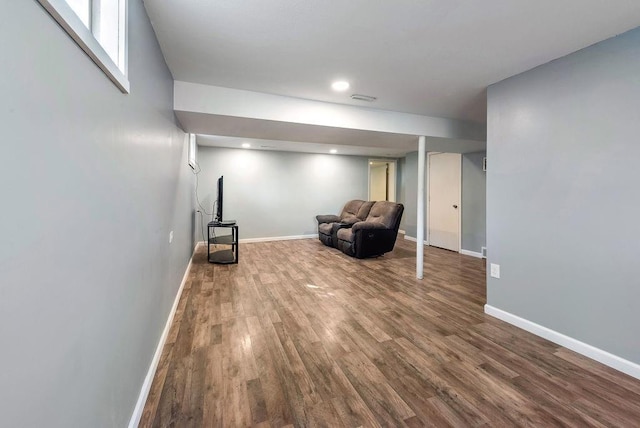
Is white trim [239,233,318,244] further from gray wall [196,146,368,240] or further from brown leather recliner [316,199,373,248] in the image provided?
brown leather recliner [316,199,373,248]

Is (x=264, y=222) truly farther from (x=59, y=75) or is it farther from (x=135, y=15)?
(x=59, y=75)

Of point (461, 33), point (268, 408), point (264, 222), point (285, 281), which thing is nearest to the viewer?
point (268, 408)

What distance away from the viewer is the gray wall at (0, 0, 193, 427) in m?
0.55

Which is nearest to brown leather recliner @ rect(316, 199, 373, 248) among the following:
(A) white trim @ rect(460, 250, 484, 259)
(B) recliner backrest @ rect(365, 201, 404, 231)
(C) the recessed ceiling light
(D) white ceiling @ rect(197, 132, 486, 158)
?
(B) recliner backrest @ rect(365, 201, 404, 231)

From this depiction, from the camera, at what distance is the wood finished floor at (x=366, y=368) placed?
4.70 ft

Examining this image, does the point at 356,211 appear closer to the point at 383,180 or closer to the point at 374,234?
the point at 374,234

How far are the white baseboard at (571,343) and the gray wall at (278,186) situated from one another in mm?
4799

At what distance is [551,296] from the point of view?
2197 millimetres

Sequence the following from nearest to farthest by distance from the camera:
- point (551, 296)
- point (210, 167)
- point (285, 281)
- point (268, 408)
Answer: point (268, 408), point (551, 296), point (285, 281), point (210, 167)

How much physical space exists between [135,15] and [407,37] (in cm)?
159

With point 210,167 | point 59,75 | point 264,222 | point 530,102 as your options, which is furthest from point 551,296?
point 210,167

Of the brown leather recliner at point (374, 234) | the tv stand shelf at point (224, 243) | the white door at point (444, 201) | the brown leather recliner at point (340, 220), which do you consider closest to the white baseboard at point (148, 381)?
the tv stand shelf at point (224, 243)

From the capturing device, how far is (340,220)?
6.16 meters

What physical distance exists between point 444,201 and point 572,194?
12.5ft
